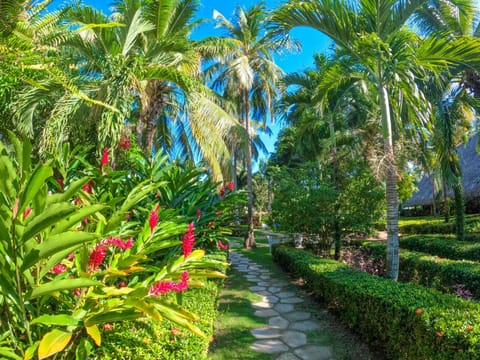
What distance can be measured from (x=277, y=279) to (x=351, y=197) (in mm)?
2939

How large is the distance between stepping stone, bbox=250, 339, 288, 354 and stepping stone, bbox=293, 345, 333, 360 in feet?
0.62

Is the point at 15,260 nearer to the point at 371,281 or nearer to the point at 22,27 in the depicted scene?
the point at 22,27

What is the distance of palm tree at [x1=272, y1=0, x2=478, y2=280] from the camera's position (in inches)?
187

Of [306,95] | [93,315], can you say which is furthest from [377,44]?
[306,95]

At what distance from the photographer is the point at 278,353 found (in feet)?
11.5

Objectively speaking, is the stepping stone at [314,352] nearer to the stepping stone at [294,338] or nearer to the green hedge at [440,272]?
the stepping stone at [294,338]

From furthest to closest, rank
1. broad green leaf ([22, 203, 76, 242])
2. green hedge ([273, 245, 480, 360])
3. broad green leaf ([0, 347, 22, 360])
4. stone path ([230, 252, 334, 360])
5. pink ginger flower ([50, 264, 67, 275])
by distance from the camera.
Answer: stone path ([230, 252, 334, 360])
green hedge ([273, 245, 480, 360])
pink ginger flower ([50, 264, 67, 275])
broad green leaf ([0, 347, 22, 360])
broad green leaf ([22, 203, 76, 242])

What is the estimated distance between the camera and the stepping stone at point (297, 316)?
4660 mm

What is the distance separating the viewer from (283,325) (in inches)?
173

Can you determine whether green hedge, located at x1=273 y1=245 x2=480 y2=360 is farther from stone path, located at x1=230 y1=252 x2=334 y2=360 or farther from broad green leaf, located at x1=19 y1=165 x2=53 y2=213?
broad green leaf, located at x1=19 y1=165 x2=53 y2=213

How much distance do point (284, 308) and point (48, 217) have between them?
183 inches

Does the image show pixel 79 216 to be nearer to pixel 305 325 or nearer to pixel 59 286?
pixel 59 286

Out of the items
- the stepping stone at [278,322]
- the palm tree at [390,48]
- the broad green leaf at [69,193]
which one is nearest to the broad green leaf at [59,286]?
the broad green leaf at [69,193]

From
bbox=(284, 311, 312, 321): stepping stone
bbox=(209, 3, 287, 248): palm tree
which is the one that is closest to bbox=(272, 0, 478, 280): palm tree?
bbox=(284, 311, 312, 321): stepping stone
